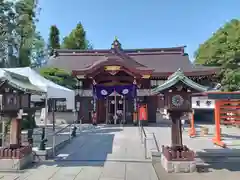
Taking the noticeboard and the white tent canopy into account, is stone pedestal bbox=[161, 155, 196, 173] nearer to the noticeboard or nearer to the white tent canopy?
the noticeboard

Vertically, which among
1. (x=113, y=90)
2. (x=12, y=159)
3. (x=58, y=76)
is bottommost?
(x=12, y=159)

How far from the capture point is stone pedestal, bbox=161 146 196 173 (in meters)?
6.29

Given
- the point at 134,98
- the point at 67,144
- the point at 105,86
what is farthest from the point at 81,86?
the point at 67,144

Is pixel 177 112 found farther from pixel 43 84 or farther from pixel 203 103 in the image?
pixel 43 84

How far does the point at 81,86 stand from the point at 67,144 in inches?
343

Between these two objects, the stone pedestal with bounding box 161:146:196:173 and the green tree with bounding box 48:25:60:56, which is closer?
the stone pedestal with bounding box 161:146:196:173

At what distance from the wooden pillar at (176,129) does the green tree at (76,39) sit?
3355 centimetres

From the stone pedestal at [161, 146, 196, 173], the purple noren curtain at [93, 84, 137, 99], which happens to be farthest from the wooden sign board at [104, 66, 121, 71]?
the stone pedestal at [161, 146, 196, 173]

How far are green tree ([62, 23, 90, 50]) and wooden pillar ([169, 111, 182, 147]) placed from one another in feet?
110

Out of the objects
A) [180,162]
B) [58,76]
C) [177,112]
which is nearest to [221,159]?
[180,162]

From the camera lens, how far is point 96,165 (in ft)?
22.7

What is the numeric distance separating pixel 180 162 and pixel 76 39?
35014 millimetres

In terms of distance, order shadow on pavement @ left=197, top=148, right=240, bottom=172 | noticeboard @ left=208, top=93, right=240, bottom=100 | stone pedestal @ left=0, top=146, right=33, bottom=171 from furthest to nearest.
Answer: noticeboard @ left=208, top=93, right=240, bottom=100 < shadow on pavement @ left=197, top=148, right=240, bottom=172 < stone pedestal @ left=0, top=146, right=33, bottom=171

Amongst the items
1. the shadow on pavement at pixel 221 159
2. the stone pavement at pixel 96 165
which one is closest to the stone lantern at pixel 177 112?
the stone pavement at pixel 96 165
